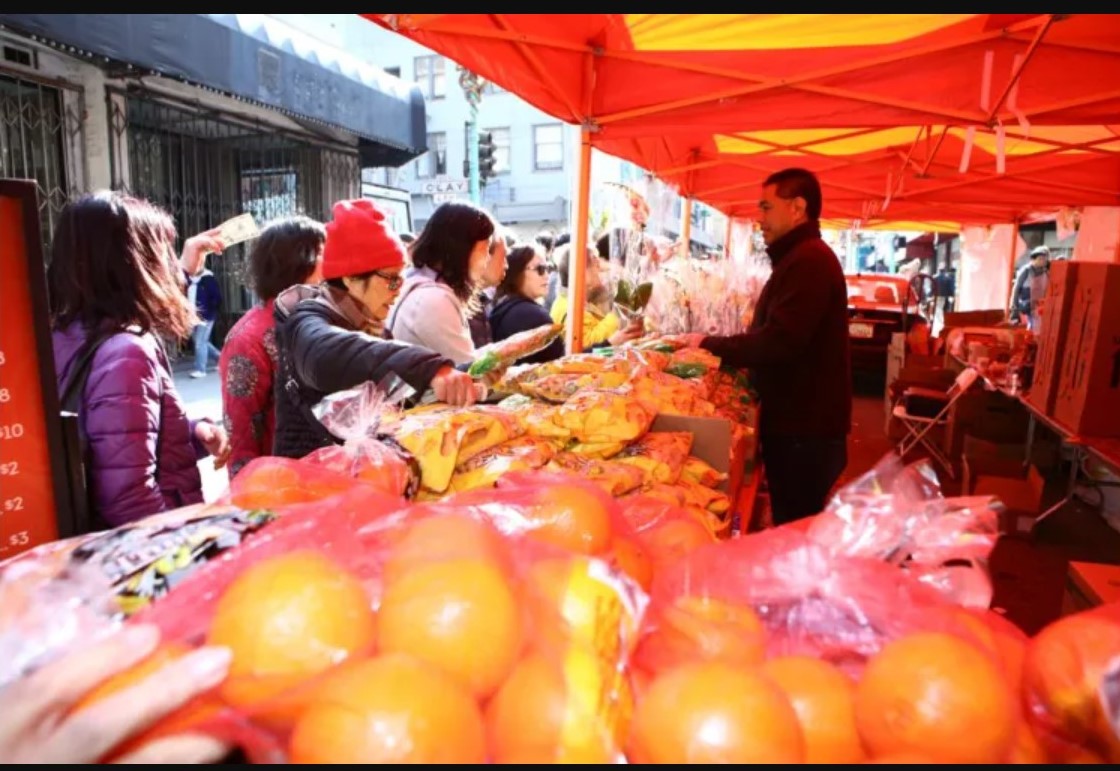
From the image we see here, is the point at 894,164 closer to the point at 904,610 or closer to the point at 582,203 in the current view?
the point at 582,203

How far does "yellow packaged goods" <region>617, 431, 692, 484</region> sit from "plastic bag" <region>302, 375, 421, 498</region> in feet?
1.97

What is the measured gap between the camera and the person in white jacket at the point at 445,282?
2609 mm

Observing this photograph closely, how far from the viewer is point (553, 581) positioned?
2.53 ft

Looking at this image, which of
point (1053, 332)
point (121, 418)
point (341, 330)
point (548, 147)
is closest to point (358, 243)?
point (341, 330)

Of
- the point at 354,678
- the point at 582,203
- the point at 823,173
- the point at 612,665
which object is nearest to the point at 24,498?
the point at 354,678

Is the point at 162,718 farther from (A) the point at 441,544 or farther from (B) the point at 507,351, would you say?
(B) the point at 507,351

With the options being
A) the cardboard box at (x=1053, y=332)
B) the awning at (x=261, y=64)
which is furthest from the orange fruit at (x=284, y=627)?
the awning at (x=261, y=64)

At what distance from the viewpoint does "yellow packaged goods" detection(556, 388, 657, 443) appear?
1806mm

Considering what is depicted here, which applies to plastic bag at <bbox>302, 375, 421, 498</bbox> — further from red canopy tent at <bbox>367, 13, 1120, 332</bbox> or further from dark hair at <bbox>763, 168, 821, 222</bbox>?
dark hair at <bbox>763, 168, 821, 222</bbox>

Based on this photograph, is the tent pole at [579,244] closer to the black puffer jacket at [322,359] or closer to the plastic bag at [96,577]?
the black puffer jacket at [322,359]

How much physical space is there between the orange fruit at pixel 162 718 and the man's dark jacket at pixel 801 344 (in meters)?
2.71

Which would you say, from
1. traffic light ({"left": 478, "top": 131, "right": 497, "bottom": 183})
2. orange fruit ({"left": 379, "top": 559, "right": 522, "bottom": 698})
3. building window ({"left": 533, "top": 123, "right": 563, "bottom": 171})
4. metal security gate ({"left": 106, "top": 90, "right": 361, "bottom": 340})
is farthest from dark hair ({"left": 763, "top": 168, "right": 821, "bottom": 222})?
building window ({"left": 533, "top": 123, "right": 563, "bottom": 171})

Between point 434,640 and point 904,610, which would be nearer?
point 434,640

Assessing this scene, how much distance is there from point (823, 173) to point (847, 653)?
687 cm
